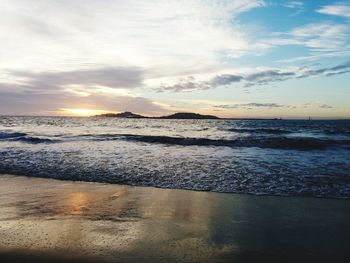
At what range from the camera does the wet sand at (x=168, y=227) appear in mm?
4215

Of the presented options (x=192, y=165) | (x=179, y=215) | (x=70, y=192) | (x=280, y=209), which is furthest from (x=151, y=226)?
(x=192, y=165)

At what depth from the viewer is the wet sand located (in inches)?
166

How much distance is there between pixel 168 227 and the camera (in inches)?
207

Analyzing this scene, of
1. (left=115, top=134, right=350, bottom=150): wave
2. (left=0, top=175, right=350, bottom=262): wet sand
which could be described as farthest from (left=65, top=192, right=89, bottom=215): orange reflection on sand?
(left=115, top=134, right=350, bottom=150): wave

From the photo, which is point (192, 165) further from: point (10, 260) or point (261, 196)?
point (10, 260)

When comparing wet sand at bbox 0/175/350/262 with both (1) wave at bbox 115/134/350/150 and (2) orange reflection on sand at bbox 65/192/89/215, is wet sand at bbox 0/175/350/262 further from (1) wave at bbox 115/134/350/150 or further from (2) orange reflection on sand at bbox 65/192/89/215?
(1) wave at bbox 115/134/350/150

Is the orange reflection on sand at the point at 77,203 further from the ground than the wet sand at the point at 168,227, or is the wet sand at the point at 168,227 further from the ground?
the wet sand at the point at 168,227

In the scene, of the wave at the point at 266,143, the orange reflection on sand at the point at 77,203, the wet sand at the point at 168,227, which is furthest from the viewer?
the wave at the point at 266,143

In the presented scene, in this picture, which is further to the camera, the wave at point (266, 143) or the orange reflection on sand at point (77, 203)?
the wave at point (266, 143)

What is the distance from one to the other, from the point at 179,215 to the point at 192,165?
21.4 feet

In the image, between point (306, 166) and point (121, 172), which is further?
point (306, 166)

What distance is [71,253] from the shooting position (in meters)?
4.19

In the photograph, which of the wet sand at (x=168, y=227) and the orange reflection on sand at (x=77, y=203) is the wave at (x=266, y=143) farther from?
the orange reflection on sand at (x=77, y=203)

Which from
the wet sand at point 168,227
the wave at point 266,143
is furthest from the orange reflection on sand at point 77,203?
the wave at point 266,143
